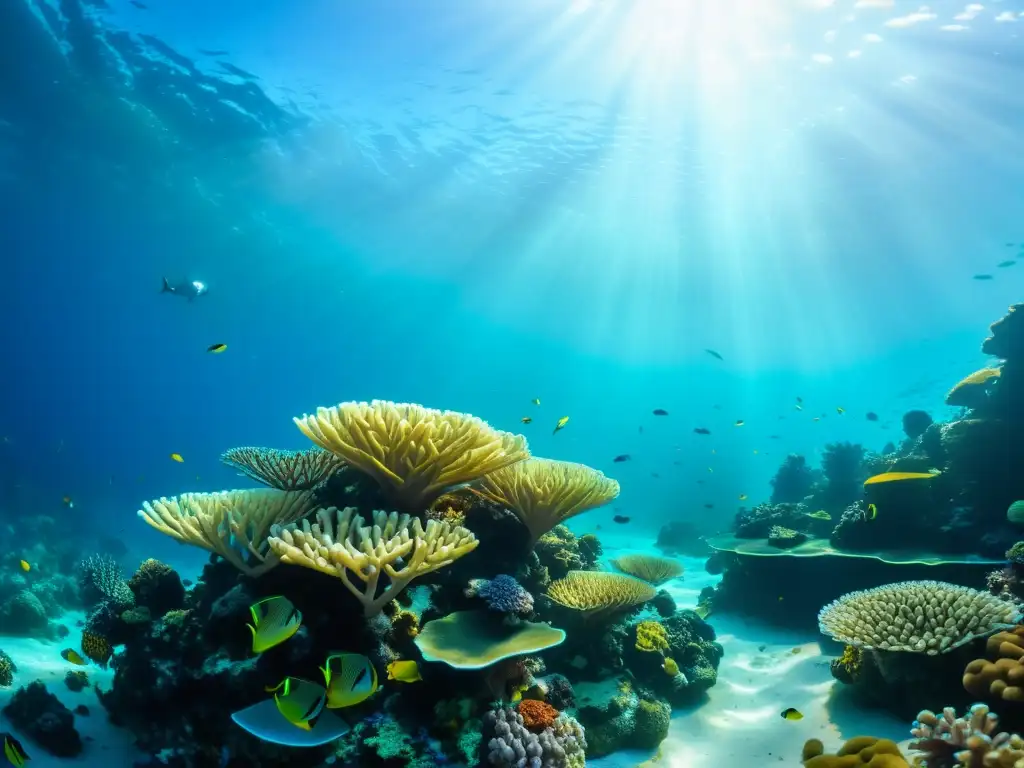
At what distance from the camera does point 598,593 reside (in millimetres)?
5738

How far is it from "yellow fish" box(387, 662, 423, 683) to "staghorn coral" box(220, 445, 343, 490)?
2370mm

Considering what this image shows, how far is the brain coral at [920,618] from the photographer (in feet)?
15.1

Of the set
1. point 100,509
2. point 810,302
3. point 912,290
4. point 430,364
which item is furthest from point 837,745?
point 430,364

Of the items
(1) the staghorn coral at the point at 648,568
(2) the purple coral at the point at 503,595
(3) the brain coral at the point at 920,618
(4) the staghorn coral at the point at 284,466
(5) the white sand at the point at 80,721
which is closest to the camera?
(2) the purple coral at the point at 503,595

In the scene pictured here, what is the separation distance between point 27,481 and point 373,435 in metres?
39.7

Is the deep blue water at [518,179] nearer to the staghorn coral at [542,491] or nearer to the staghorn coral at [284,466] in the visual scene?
the staghorn coral at [542,491]

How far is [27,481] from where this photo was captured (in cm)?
3173

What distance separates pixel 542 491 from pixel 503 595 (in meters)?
1.11

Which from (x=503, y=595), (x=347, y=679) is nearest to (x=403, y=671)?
(x=347, y=679)

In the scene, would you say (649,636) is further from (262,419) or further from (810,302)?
(262,419)

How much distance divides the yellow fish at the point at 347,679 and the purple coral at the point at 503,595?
1342mm

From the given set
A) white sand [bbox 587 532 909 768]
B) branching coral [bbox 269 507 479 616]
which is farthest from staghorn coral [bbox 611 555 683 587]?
branching coral [bbox 269 507 479 616]

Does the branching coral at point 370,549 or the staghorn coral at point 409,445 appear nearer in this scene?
the branching coral at point 370,549

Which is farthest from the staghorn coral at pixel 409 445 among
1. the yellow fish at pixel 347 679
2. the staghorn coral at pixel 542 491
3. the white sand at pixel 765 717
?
the white sand at pixel 765 717
